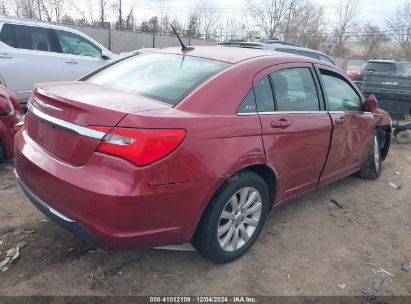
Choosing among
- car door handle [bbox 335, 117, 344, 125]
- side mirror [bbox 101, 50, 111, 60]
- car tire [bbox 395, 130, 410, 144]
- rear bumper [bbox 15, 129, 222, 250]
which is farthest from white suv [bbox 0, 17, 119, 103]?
car tire [bbox 395, 130, 410, 144]

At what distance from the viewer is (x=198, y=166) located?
251cm

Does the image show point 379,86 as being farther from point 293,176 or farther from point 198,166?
point 198,166

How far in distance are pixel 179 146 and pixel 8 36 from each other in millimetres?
6065

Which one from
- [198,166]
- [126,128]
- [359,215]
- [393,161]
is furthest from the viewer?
[393,161]

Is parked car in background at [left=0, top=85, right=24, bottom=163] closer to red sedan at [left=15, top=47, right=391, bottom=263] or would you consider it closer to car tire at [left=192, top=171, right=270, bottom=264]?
red sedan at [left=15, top=47, right=391, bottom=263]

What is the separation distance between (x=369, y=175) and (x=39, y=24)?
6.38m

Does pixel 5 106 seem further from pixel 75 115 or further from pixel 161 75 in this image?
pixel 75 115

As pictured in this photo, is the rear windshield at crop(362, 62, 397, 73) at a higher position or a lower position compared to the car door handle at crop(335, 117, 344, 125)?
lower

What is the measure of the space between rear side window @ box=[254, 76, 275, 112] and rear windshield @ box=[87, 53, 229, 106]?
1.04 ft

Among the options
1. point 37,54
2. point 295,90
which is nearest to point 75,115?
point 295,90

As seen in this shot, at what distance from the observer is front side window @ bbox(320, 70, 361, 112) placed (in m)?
3.96

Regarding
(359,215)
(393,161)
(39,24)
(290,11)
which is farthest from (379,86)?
(290,11)

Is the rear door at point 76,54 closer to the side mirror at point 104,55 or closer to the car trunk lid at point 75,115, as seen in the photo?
the side mirror at point 104,55

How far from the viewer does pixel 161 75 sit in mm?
3094
